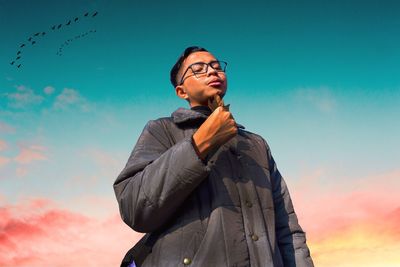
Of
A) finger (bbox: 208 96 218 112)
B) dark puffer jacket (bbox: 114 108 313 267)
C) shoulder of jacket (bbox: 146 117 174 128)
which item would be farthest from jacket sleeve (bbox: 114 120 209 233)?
finger (bbox: 208 96 218 112)

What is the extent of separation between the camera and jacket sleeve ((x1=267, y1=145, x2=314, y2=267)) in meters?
4.06

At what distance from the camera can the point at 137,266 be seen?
3607mm

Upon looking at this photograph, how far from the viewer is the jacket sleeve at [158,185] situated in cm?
328

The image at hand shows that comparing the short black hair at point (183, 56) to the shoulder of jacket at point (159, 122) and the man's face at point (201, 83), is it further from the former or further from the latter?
the shoulder of jacket at point (159, 122)

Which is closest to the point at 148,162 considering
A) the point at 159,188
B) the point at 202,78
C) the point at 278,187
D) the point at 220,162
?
the point at 159,188

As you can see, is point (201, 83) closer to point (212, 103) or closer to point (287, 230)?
point (212, 103)

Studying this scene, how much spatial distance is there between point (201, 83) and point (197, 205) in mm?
1277

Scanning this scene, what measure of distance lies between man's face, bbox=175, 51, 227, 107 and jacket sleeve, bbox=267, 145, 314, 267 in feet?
3.11

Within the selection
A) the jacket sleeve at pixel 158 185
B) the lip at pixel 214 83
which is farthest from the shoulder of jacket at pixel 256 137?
the jacket sleeve at pixel 158 185

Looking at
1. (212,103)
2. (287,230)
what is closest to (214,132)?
(212,103)

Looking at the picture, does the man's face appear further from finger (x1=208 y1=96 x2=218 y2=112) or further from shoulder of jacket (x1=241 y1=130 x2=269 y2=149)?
shoulder of jacket (x1=241 y1=130 x2=269 y2=149)

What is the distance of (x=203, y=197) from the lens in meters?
3.65

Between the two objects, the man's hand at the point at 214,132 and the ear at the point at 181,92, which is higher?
the ear at the point at 181,92

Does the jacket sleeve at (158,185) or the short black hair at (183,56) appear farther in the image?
the short black hair at (183,56)
